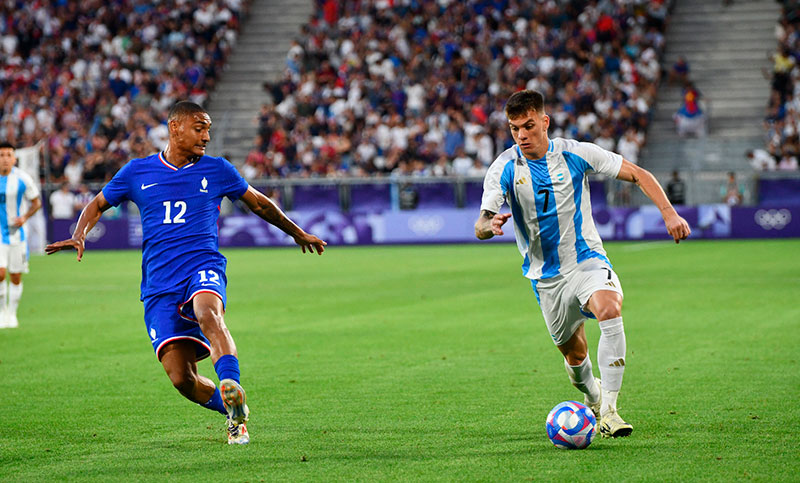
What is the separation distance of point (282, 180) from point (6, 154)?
57.1ft

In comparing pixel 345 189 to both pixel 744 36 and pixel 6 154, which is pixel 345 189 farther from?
pixel 6 154

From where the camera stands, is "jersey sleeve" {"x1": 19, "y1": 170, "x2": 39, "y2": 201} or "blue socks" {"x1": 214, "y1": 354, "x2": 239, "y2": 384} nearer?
"blue socks" {"x1": 214, "y1": 354, "x2": 239, "y2": 384}

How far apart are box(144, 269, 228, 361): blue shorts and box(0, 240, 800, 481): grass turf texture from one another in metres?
0.72

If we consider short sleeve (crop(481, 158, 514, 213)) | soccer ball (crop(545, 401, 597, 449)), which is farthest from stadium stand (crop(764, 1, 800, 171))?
soccer ball (crop(545, 401, 597, 449))

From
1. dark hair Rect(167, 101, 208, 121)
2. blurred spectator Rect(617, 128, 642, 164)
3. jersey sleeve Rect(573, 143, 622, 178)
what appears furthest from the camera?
blurred spectator Rect(617, 128, 642, 164)

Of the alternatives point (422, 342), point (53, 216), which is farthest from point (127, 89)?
point (422, 342)

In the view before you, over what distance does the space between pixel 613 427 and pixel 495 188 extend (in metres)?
1.67

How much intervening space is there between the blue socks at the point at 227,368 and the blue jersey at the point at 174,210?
65 centimetres

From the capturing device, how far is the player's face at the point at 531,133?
681 cm

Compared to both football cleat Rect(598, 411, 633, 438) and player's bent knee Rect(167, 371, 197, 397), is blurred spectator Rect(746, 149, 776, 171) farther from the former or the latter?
player's bent knee Rect(167, 371, 197, 397)

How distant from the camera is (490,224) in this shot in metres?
6.41

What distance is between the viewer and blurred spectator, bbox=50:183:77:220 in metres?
31.7

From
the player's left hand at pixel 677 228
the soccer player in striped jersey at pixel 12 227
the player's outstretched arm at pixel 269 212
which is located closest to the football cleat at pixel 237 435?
the player's outstretched arm at pixel 269 212

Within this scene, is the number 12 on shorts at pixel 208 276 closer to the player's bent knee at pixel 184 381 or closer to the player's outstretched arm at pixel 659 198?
the player's bent knee at pixel 184 381
